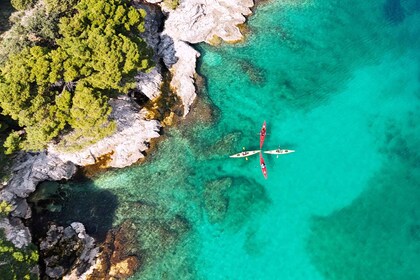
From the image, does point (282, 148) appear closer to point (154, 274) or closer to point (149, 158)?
point (149, 158)

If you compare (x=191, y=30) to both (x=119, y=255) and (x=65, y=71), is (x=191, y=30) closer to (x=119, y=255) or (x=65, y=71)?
(x=65, y=71)

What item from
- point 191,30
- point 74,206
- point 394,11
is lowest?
point 74,206

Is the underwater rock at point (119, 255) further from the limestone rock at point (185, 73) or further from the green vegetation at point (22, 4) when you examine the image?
the green vegetation at point (22, 4)

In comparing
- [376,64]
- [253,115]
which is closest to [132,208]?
[253,115]

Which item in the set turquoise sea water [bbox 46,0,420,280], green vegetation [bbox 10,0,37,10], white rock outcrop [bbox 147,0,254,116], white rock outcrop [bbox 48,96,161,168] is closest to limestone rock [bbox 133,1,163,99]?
white rock outcrop [bbox 147,0,254,116]

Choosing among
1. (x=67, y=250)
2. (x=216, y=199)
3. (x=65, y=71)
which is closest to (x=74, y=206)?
(x=67, y=250)

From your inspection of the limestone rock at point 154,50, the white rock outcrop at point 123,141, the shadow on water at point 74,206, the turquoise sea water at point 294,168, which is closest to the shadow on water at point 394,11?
the turquoise sea water at point 294,168
